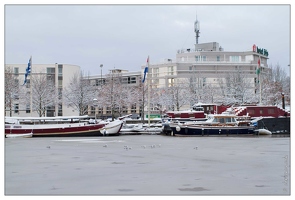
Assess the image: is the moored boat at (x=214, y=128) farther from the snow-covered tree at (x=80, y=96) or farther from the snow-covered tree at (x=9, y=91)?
the snow-covered tree at (x=80, y=96)

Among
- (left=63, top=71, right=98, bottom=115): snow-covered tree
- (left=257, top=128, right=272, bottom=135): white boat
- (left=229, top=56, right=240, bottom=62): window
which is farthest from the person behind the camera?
(left=229, top=56, right=240, bottom=62): window

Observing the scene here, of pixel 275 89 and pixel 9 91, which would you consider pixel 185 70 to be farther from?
pixel 9 91

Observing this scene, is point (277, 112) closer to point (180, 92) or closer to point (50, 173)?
point (180, 92)

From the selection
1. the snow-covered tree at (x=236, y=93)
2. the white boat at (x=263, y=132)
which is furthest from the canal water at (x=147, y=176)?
the snow-covered tree at (x=236, y=93)

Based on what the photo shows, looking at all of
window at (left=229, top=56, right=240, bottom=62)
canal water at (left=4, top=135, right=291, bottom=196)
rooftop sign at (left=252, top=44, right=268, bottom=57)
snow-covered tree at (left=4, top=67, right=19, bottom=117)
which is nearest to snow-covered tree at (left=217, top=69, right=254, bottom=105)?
window at (left=229, top=56, right=240, bottom=62)

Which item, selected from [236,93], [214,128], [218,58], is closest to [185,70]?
[218,58]

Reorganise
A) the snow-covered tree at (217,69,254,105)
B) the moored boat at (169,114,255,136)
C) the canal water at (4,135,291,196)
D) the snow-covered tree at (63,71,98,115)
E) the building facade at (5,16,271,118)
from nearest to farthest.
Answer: the canal water at (4,135,291,196) < the moored boat at (169,114,255,136) < the snow-covered tree at (217,69,254,105) < the snow-covered tree at (63,71,98,115) < the building facade at (5,16,271,118)

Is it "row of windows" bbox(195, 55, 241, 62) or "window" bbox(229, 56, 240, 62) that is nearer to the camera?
"row of windows" bbox(195, 55, 241, 62)

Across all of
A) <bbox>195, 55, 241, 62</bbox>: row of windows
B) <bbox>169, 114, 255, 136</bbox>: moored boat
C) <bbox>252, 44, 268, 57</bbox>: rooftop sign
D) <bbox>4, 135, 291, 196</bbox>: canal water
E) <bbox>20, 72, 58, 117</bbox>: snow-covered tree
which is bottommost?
<bbox>4, 135, 291, 196</bbox>: canal water

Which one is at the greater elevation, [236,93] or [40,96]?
[236,93]

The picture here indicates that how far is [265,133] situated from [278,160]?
104ft

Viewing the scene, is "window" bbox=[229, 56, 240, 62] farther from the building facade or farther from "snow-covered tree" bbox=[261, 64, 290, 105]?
"snow-covered tree" bbox=[261, 64, 290, 105]

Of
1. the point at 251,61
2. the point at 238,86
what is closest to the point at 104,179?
the point at 238,86

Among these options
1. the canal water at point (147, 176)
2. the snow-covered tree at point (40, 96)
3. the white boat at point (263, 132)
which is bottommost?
the canal water at point (147, 176)
